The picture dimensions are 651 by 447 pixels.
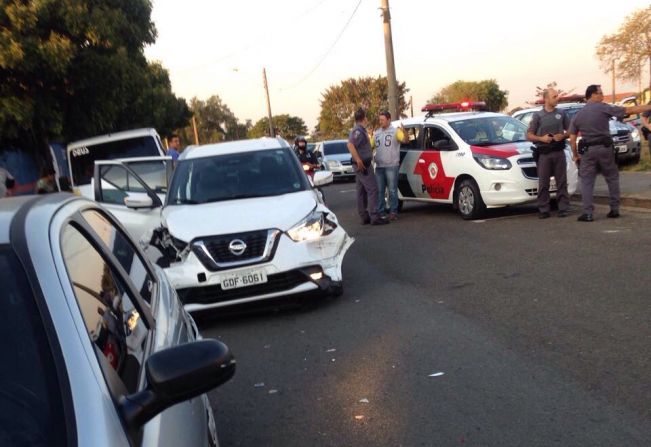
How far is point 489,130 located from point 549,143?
5.64 feet

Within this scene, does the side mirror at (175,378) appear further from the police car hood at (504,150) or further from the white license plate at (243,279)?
the police car hood at (504,150)

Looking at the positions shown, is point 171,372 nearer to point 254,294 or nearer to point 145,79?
point 254,294

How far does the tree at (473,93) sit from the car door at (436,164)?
57.5 metres

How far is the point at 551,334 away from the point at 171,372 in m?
3.84

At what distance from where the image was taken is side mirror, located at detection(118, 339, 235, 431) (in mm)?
1734

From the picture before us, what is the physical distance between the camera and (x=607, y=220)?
375 inches

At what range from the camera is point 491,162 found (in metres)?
10.5

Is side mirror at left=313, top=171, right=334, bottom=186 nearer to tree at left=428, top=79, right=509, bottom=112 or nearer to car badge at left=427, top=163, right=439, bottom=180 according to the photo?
car badge at left=427, top=163, right=439, bottom=180

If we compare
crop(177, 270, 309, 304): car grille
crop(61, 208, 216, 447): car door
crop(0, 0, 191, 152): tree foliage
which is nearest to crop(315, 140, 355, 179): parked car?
crop(0, 0, 191, 152): tree foliage

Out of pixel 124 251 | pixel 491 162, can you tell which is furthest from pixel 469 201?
pixel 124 251

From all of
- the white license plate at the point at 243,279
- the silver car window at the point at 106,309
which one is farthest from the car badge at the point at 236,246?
the silver car window at the point at 106,309

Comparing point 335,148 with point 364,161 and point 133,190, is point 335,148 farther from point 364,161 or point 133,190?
point 133,190

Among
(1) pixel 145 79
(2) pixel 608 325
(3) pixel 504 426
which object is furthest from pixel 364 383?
(1) pixel 145 79

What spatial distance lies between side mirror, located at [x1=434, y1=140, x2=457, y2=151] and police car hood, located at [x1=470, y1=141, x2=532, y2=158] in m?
0.43
